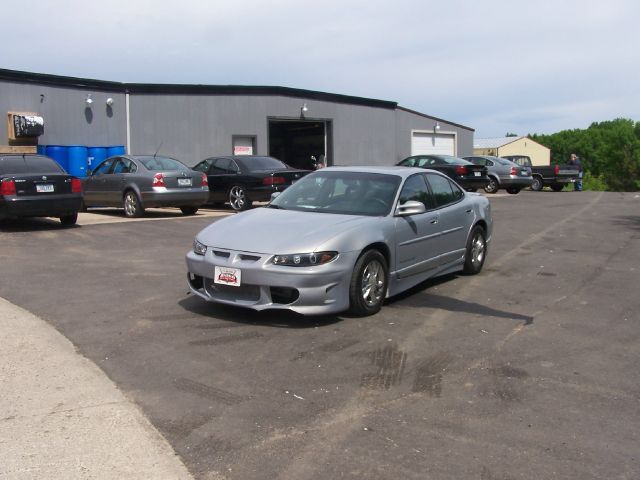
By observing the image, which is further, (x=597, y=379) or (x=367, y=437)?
(x=597, y=379)

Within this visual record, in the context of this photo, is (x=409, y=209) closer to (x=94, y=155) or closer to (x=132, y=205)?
(x=132, y=205)

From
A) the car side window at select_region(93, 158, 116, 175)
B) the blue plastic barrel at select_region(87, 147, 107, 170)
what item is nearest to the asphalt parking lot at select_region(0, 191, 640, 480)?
the car side window at select_region(93, 158, 116, 175)

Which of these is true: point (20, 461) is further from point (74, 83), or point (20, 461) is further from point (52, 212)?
point (74, 83)

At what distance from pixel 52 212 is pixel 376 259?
27.0 ft

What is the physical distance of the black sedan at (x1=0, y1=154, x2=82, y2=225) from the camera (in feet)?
39.5

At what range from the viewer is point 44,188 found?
1245 cm

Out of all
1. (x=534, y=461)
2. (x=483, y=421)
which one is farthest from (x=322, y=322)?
(x=534, y=461)

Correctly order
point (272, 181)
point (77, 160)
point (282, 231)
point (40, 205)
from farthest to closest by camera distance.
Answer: point (77, 160)
point (272, 181)
point (40, 205)
point (282, 231)

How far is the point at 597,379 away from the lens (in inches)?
189

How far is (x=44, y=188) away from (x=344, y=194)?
294 inches

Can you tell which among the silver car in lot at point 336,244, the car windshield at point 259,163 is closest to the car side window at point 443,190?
the silver car in lot at point 336,244

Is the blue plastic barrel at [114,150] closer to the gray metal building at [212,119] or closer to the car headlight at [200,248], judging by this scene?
the gray metal building at [212,119]

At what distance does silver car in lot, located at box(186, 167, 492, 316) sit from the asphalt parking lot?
0.90ft

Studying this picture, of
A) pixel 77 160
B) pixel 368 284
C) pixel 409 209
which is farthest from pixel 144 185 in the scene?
pixel 368 284
